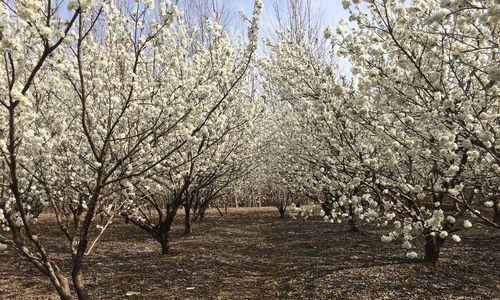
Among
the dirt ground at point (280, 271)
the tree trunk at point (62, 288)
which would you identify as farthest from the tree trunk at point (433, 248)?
the tree trunk at point (62, 288)

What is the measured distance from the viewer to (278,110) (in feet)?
58.3

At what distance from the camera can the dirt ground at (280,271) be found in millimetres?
7547

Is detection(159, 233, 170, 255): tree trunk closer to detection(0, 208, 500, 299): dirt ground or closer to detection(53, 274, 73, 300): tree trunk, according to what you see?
detection(0, 208, 500, 299): dirt ground

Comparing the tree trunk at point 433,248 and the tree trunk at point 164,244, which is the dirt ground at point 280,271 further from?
the tree trunk at point 164,244

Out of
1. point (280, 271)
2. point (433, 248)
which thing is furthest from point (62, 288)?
point (433, 248)

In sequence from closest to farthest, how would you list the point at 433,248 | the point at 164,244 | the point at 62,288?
the point at 62,288, the point at 433,248, the point at 164,244

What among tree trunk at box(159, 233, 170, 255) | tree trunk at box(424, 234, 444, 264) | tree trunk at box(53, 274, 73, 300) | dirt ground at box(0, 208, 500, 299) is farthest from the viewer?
tree trunk at box(159, 233, 170, 255)

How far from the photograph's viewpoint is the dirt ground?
7.55 m

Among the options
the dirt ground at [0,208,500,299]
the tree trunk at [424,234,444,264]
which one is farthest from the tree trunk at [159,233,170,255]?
the tree trunk at [424,234,444,264]

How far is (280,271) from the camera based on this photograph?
31.2ft

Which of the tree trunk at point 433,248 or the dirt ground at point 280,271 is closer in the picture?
the dirt ground at point 280,271

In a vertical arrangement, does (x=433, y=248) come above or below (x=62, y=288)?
below

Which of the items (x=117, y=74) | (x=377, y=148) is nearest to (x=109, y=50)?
(x=117, y=74)

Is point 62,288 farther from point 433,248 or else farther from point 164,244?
point 433,248
